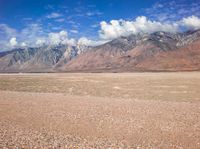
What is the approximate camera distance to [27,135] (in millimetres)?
15883

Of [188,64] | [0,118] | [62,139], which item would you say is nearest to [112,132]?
[62,139]

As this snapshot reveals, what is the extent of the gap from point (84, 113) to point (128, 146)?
10.3 metres

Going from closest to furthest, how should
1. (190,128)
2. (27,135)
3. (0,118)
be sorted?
(27,135)
(190,128)
(0,118)

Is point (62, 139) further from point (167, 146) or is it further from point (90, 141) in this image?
point (167, 146)

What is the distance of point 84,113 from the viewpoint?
23797mm

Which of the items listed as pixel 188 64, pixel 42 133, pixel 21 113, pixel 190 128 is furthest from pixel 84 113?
pixel 188 64

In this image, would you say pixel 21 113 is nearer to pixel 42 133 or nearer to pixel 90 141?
pixel 42 133

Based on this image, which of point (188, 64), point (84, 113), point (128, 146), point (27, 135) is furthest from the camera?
point (188, 64)

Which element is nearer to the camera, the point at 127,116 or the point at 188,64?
the point at 127,116

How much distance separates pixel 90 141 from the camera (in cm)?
1490

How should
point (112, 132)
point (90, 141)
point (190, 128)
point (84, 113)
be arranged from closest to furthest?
point (90, 141)
point (112, 132)
point (190, 128)
point (84, 113)

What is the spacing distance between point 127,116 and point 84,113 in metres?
4.10

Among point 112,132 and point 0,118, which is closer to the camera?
point 112,132

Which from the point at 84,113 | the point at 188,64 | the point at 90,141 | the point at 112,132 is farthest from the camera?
the point at 188,64
